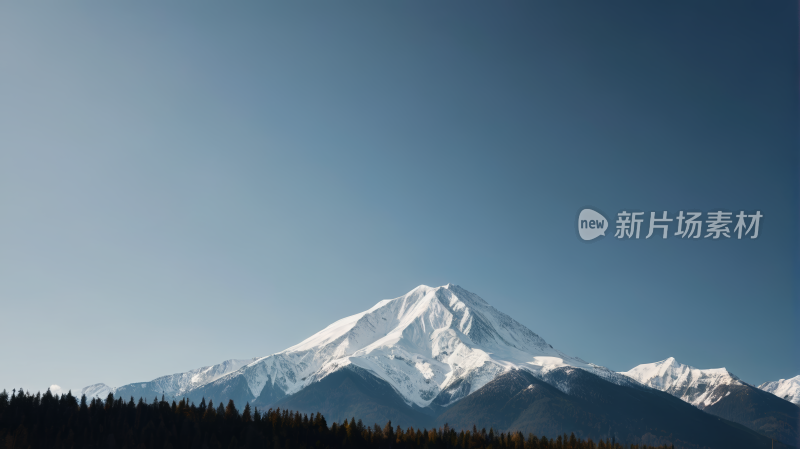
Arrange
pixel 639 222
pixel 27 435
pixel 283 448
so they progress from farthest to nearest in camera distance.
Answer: pixel 283 448
pixel 27 435
pixel 639 222

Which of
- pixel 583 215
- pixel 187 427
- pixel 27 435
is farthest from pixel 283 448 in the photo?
pixel 583 215

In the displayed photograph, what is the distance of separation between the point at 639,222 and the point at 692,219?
943cm

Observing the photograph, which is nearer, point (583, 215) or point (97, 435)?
point (583, 215)

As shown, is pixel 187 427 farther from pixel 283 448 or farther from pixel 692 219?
pixel 692 219

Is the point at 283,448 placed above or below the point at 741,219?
below

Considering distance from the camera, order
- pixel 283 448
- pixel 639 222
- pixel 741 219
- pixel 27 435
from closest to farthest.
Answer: pixel 741 219 < pixel 639 222 < pixel 27 435 < pixel 283 448

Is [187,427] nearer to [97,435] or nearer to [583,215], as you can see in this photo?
[97,435]

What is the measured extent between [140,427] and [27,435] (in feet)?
111

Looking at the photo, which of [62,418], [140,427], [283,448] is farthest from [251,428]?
[62,418]

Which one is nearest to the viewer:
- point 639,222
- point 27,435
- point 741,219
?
point 741,219

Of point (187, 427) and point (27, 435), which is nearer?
point (27, 435)

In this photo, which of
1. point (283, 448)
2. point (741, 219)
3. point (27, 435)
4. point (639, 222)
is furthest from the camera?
point (283, 448)

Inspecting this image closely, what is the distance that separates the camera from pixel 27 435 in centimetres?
17788

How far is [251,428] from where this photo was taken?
652 ft
